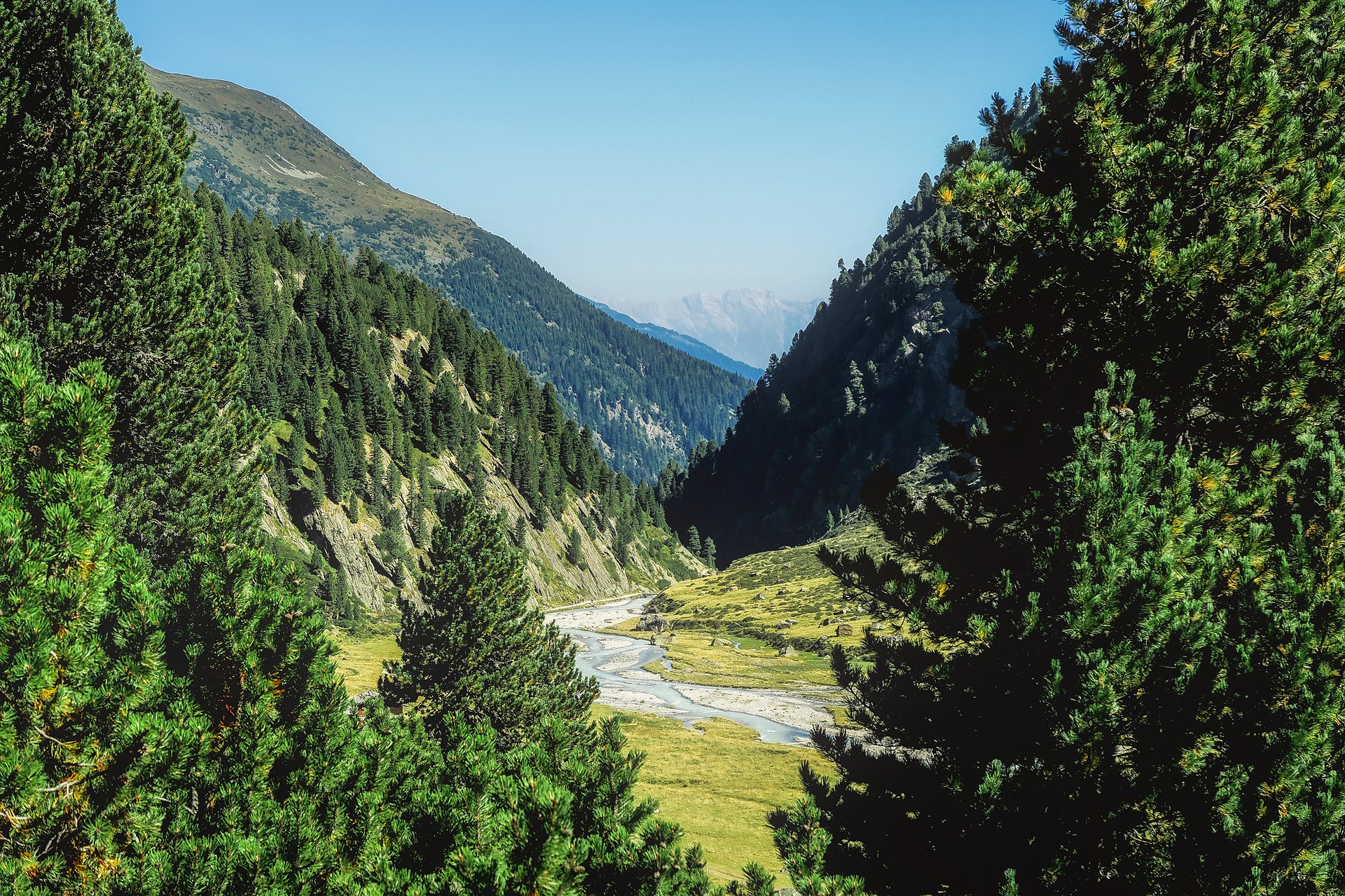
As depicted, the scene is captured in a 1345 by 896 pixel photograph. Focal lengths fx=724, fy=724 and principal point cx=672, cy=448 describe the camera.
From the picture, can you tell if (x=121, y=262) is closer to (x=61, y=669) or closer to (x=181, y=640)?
(x=181, y=640)

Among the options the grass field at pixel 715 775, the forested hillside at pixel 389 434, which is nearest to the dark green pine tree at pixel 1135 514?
the grass field at pixel 715 775

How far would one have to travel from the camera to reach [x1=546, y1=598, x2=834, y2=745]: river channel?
218 feet

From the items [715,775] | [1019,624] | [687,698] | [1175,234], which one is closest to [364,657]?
[687,698]

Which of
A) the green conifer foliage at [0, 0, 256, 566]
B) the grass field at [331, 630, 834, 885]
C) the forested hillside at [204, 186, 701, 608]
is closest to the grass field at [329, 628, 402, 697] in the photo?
the grass field at [331, 630, 834, 885]

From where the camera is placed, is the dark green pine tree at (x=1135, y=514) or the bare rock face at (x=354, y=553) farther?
the bare rock face at (x=354, y=553)

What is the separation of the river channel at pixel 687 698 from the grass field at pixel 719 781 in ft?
9.31

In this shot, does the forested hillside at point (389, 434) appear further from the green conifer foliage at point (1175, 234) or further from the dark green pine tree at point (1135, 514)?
the green conifer foliage at point (1175, 234)

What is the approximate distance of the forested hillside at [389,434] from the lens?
102000 mm

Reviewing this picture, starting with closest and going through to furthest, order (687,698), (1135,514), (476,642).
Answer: (1135,514)
(476,642)
(687,698)

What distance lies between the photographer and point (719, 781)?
49656mm

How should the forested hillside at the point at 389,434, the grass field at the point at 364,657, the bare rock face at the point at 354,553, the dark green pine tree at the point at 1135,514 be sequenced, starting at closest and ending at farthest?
the dark green pine tree at the point at 1135,514
the grass field at the point at 364,657
the bare rock face at the point at 354,553
the forested hillside at the point at 389,434

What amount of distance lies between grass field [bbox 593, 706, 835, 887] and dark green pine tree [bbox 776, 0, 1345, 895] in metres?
22.8

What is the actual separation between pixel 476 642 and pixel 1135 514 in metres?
25.8

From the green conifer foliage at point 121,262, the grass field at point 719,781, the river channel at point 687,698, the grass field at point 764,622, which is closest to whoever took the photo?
the green conifer foliage at point 121,262
